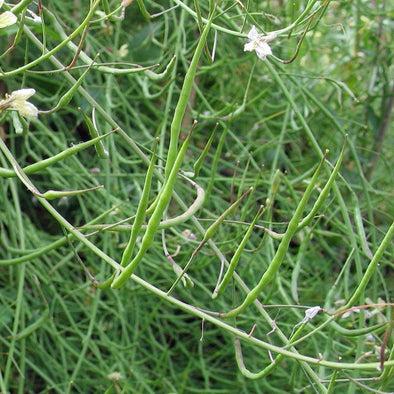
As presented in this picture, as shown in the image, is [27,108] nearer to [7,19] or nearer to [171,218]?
[7,19]

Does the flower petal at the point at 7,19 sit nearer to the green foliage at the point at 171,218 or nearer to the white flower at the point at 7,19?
the white flower at the point at 7,19

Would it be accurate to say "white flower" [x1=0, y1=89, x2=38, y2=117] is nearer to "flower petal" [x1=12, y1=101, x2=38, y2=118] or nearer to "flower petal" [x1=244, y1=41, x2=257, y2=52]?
"flower petal" [x1=12, y1=101, x2=38, y2=118]

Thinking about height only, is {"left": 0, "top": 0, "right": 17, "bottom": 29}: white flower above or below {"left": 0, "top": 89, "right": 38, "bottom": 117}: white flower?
above

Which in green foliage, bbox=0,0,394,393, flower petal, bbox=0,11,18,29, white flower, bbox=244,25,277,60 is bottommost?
green foliage, bbox=0,0,394,393

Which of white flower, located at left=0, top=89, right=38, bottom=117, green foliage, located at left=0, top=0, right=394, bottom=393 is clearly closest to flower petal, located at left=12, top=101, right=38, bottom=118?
white flower, located at left=0, top=89, right=38, bottom=117

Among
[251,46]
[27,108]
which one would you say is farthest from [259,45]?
[27,108]

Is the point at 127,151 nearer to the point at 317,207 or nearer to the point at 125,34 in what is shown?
the point at 125,34
